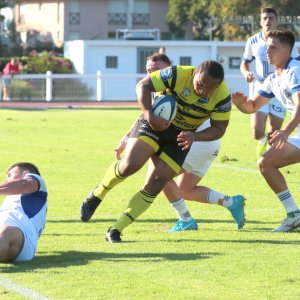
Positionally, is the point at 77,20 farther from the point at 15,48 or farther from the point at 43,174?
the point at 43,174

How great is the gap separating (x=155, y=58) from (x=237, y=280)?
9.63 ft

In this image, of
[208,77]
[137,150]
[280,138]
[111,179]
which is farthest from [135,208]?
[280,138]

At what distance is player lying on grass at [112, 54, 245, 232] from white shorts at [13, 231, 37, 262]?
5.66 feet

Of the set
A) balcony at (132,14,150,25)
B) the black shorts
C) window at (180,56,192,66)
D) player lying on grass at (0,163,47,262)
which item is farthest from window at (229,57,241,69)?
player lying on grass at (0,163,47,262)

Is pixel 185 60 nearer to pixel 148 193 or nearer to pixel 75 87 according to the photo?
pixel 75 87

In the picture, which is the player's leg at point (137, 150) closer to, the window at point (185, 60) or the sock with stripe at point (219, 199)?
the sock with stripe at point (219, 199)

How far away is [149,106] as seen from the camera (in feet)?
18.9

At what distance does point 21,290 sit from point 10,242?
2.22ft

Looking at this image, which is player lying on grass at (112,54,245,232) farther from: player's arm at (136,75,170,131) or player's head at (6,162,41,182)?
player's head at (6,162,41,182)

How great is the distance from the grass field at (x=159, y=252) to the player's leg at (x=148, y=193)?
15cm

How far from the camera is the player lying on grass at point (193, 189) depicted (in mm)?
6441

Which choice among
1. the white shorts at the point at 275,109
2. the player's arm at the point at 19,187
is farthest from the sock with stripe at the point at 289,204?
the white shorts at the point at 275,109

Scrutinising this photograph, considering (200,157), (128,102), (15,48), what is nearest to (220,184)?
(200,157)

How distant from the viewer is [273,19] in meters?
10.5
